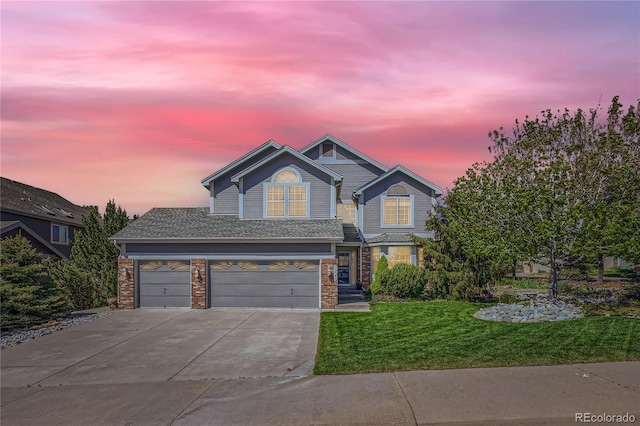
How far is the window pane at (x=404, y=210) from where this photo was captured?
28141mm

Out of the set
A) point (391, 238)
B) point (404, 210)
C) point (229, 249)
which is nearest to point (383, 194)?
point (404, 210)

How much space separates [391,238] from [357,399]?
18.4m

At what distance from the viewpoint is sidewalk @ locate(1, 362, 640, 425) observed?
8109 mm

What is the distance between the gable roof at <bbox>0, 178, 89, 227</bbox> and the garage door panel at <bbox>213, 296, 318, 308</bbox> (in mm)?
17172

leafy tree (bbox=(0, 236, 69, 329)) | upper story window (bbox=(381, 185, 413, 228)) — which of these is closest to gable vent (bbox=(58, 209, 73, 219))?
leafy tree (bbox=(0, 236, 69, 329))

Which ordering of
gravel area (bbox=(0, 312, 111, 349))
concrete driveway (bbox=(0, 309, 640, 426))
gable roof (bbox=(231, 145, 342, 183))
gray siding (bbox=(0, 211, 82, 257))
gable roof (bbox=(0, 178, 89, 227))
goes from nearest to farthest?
concrete driveway (bbox=(0, 309, 640, 426)) < gravel area (bbox=(0, 312, 111, 349)) < gable roof (bbox=(231, 145, 342, 183)) < gray siding (bbox=(0, 211, 82, 257)) < gable roof (bbox=(0, 178, 89, 227))

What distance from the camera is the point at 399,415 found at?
8102mm

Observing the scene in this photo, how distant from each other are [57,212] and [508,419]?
36153 millimetres

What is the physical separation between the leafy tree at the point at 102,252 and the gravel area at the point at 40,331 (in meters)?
4.38

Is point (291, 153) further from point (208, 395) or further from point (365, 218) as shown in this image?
point (208, 395)

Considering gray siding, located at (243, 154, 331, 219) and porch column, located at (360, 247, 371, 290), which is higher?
gray siding, located at (243, 154, 331, 219)

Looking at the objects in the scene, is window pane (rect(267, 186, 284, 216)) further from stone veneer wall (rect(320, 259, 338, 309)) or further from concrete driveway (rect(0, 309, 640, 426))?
concrete driveway (rect(0, 309, 640, 426))

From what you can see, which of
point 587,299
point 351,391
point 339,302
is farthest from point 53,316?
point 587,299

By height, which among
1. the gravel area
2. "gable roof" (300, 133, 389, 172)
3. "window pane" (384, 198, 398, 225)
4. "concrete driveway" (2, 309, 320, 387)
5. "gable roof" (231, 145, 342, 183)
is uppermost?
"gable roof" (300, 133, 389, 172)
